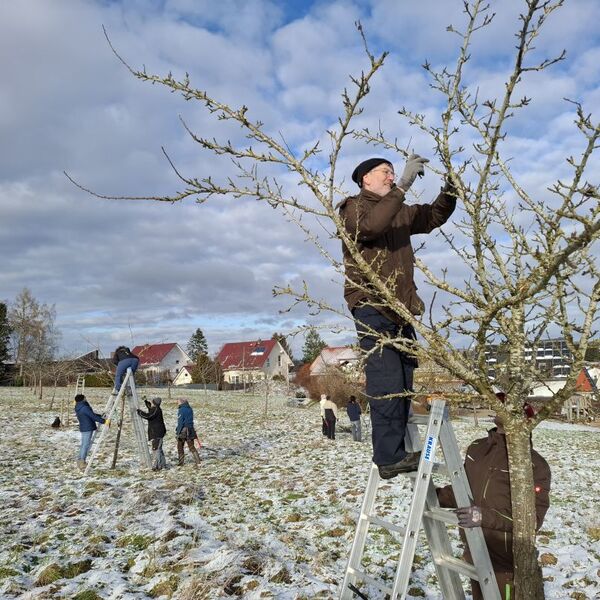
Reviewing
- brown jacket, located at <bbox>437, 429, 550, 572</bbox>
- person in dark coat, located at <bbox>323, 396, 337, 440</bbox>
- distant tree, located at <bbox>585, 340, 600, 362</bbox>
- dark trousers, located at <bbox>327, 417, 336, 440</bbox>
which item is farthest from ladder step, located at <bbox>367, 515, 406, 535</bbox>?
dark trousers, located at <bbox>327, 417, 336, 440</bbox>

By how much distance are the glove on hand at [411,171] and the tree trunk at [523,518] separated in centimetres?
140

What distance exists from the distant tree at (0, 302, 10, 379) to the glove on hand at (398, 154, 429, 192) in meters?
56.6

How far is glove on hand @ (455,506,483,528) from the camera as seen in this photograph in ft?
9.29

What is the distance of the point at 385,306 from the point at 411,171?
79 centimetres

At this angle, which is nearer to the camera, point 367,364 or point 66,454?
point 367,364

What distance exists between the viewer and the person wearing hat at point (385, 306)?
10.1ft

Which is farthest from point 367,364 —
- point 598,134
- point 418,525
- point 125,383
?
point 125,383

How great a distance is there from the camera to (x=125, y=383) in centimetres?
1233

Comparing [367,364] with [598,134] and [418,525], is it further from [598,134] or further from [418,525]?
[598,134]

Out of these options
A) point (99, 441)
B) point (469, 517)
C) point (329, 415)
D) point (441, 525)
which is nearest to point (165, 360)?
point (329, 415)

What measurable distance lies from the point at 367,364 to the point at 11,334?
55.0 m

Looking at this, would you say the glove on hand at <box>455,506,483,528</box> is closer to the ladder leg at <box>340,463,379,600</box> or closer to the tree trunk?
the tree trunk

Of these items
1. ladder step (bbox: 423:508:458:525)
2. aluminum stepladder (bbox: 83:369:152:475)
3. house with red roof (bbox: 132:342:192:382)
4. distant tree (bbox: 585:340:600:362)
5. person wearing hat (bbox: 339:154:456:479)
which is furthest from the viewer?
house with red roof (bbox: 132:342:192:382)

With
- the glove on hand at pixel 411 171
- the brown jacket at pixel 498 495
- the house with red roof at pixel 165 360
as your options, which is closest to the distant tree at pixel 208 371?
the house with red roof at pixel 165 360
